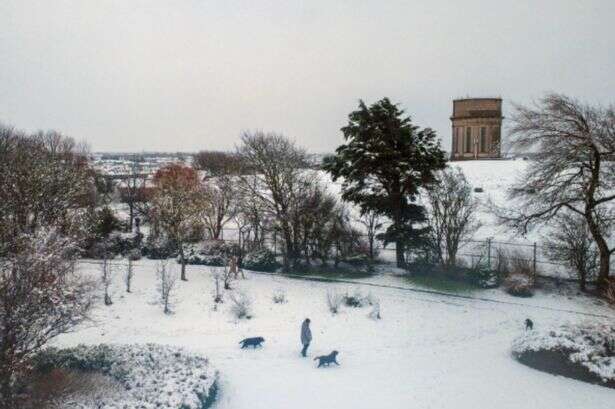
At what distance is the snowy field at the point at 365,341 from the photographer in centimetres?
1215

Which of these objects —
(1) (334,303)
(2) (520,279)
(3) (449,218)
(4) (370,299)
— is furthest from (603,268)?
(1) (334,303)

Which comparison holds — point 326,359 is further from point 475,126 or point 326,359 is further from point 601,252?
point 475,126

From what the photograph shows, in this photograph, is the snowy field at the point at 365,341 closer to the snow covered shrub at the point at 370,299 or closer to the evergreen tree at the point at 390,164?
the snow covered shrub at the point at 370,299

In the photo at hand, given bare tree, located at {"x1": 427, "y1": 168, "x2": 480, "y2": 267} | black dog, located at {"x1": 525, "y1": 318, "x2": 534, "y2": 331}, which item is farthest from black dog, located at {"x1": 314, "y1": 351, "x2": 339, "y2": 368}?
bare tree, located at {"x1": 427, "y1": 168, "x2": 480, "y2": 267}

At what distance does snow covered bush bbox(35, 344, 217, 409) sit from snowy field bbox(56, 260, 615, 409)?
83cm

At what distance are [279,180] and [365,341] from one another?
12.4 m

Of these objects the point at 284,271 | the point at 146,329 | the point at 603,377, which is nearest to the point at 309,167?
the point at 284,271

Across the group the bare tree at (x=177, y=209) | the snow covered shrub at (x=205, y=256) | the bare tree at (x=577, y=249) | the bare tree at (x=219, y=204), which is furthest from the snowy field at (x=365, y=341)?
the bare tree at (x=219, y=204)

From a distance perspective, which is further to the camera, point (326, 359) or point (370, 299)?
point (370, 299)

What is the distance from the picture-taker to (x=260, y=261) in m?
25.8

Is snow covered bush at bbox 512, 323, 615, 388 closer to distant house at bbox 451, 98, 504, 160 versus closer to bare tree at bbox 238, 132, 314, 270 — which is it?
bare tree at bbox 238, 132, 314, 270

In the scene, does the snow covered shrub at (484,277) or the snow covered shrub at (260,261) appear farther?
the snow covered shrub at (260,261)

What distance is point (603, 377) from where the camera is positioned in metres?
12.9

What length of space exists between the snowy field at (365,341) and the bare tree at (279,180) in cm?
316
